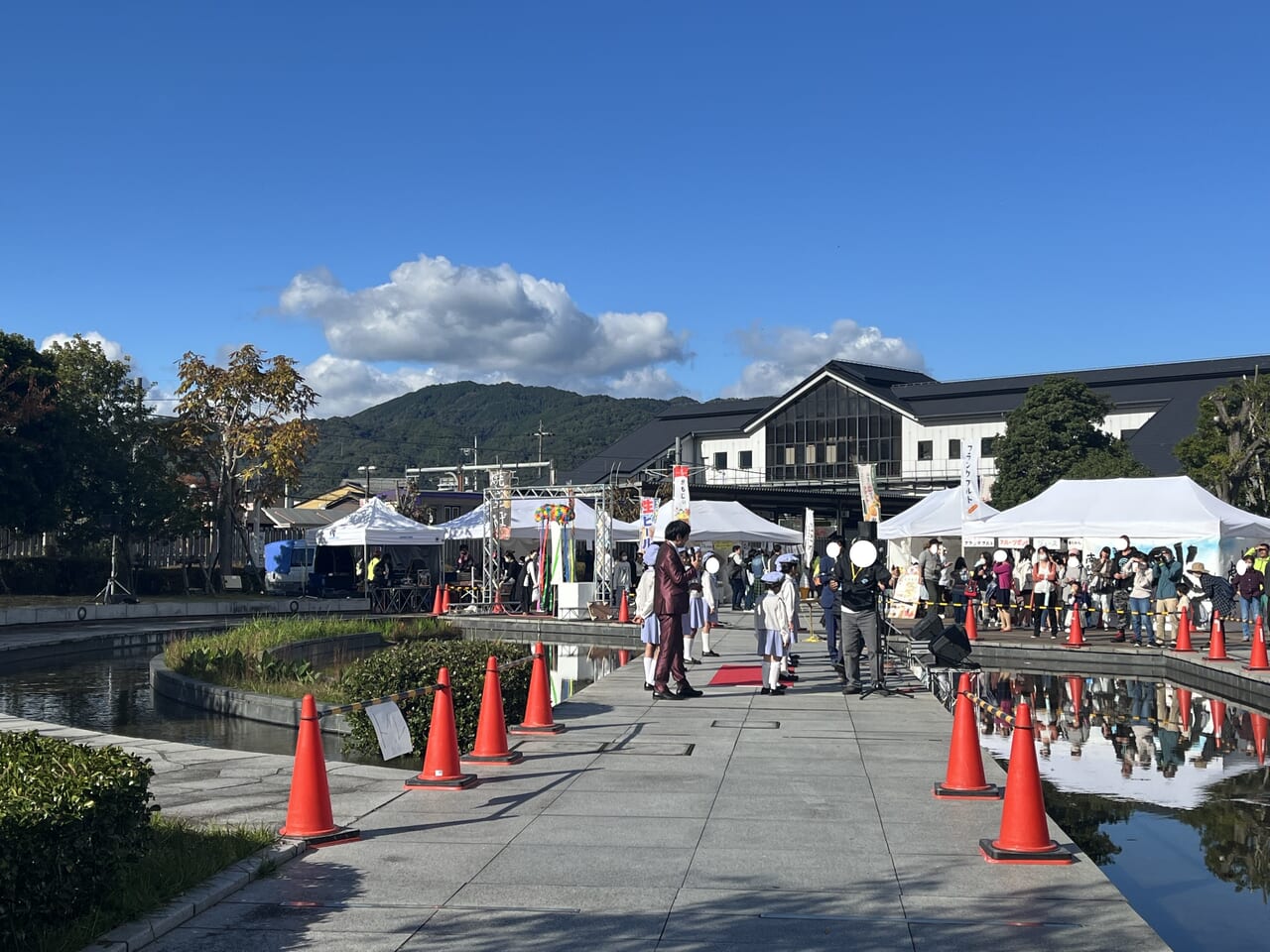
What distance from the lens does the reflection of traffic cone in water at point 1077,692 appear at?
16141 millimetres

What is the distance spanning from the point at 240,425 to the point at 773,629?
1257 inches

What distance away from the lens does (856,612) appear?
14867mm

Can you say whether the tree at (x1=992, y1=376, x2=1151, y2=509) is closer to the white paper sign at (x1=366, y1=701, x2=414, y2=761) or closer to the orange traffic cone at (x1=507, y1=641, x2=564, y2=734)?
the orange traffic cone at (x1=507, y1=641, x2=564, y2=734)

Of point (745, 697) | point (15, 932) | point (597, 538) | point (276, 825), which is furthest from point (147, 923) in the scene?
point (597, 538)

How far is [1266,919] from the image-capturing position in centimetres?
714

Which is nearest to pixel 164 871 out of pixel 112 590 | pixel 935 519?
pixel 935 519

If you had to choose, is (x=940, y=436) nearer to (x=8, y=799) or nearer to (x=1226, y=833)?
(x=1226, y=833)

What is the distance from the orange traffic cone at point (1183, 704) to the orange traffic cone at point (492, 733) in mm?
8363

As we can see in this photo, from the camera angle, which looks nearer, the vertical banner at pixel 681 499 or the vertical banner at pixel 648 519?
the vertical banner at pixel 681 499

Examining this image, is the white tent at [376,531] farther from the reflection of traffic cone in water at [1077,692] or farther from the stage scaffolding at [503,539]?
the reflection of traffic cone in water at [1077,692]

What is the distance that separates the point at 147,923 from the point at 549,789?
382cm

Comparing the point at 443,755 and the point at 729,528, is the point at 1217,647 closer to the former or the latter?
the point at 443,755

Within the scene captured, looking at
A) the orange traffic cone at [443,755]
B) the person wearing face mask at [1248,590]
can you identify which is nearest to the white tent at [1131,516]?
the person wearing face mask at [1248,590]

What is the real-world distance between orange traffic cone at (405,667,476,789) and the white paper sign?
0.67 ft
